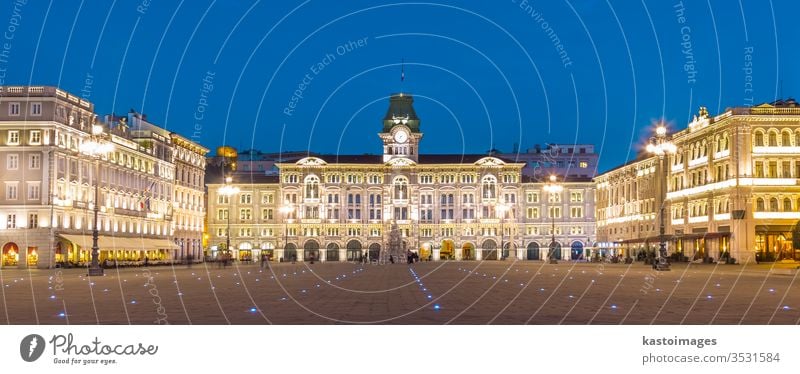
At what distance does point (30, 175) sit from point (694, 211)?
204 ft

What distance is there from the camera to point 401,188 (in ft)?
496

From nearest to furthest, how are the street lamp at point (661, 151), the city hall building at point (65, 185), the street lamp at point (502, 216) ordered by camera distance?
the street lamp at point (661, 151), the city hall building at point (65, 185), the street lamp at point (502, 216)

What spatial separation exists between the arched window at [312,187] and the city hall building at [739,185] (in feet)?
214

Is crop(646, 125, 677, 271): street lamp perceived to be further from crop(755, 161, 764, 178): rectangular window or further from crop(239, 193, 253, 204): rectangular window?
crop(239, 193, 253, 204): rectangular window

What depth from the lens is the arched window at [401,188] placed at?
151000mm

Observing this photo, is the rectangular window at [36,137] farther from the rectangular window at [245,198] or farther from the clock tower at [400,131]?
the clock tower at [400,131]

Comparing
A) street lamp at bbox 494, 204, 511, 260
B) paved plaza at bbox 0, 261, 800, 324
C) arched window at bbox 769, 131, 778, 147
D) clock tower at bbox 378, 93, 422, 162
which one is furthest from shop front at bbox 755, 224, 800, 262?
clock tower at bbox 378, 93, 422, 162

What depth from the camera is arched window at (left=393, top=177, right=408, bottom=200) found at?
15100 cm

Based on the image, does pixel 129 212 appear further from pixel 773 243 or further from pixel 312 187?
pixel 773 243

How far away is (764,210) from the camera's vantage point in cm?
8162

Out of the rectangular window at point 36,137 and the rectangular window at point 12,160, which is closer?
the rectangular window at point 36,137

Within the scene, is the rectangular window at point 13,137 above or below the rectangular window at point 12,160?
above

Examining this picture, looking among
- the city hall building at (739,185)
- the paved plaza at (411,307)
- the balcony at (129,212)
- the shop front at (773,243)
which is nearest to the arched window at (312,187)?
the balcony at (129,212)

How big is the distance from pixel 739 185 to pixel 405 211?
75888 mm
